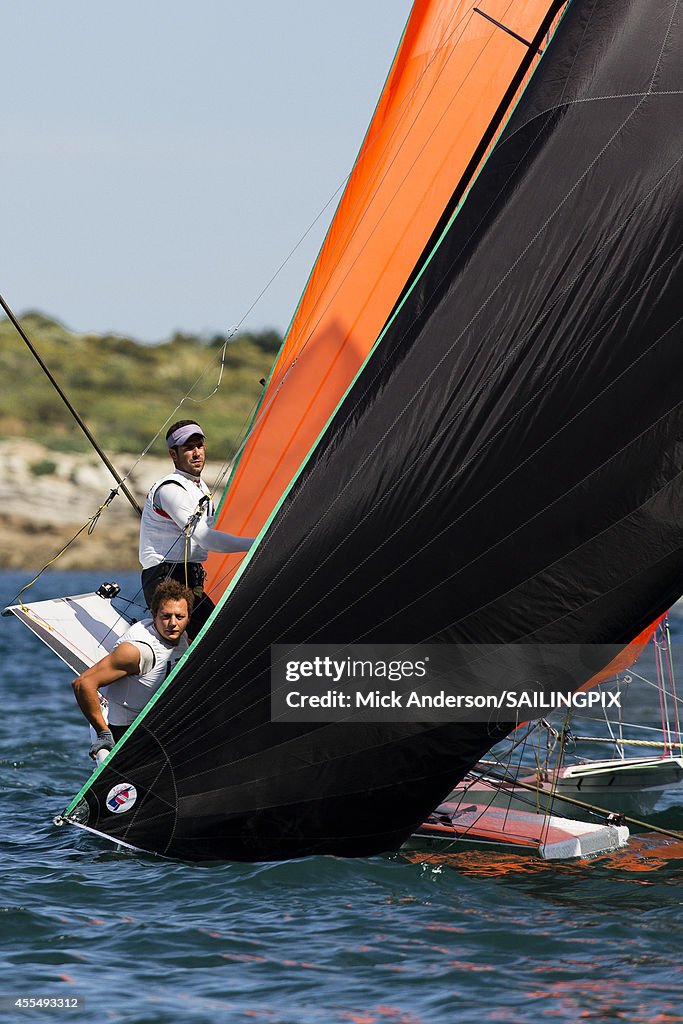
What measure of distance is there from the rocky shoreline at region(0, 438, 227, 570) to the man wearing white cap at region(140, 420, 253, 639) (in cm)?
3618

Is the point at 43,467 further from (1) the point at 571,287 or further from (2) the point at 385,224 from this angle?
(1) the point at 571,287

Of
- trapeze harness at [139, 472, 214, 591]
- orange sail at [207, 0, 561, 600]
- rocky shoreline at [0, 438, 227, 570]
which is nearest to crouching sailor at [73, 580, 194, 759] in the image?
trapeze harness at [139, 472, 214, 591]

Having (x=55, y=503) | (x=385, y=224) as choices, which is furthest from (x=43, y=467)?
(x=385, y=224)

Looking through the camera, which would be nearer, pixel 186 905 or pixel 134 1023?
pixel 134 1023

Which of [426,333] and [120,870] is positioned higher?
[426,333]

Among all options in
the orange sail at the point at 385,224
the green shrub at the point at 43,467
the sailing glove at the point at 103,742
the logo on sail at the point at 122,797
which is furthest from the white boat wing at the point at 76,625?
the green shrub at the point at 43,467

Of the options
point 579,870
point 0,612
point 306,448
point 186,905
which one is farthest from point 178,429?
point 579,870

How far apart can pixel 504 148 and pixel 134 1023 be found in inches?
184

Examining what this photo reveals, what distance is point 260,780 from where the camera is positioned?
8.02m

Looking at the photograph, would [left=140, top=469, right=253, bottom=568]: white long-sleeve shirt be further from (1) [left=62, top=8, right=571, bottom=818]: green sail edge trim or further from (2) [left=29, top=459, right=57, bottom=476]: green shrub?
(2) [left=29, top=459, right=57, bottom=476]: green shrub

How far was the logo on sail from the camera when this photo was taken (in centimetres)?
805

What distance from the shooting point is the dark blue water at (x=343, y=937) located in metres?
6.30

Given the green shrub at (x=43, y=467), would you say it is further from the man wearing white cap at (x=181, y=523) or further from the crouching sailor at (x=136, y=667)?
the crouching sailor at (x=136, y=667)

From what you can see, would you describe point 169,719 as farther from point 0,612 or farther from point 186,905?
point 0,612
